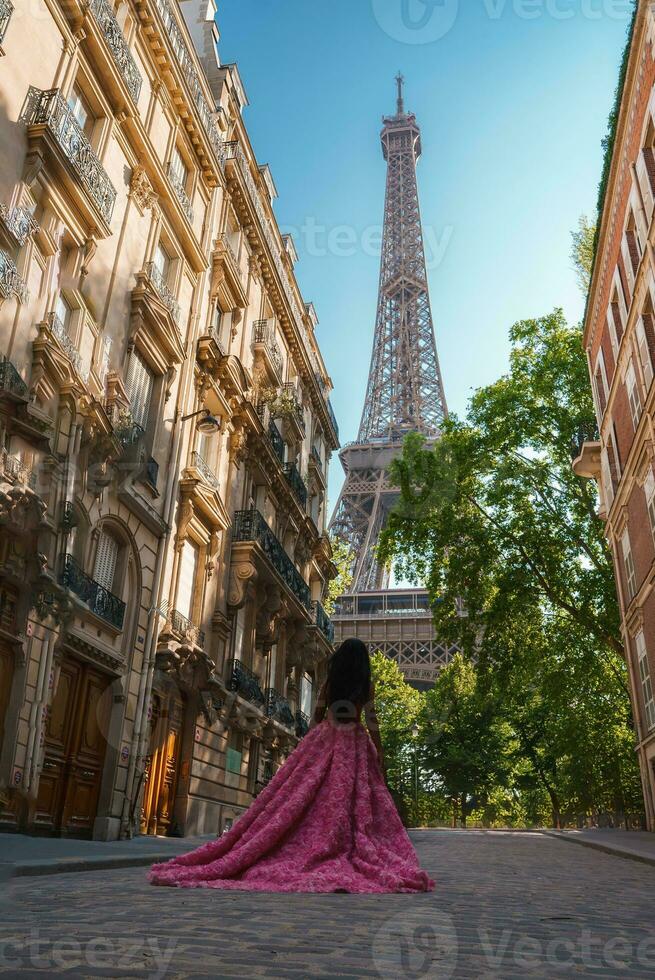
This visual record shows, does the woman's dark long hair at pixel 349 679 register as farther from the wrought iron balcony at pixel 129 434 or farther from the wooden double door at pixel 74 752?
the wrought iron balcony at pixel 129 434

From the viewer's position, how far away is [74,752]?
13.3m

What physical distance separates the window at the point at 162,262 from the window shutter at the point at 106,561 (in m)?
6.08

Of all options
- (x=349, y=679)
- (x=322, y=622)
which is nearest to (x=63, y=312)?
(x=349, y=679)

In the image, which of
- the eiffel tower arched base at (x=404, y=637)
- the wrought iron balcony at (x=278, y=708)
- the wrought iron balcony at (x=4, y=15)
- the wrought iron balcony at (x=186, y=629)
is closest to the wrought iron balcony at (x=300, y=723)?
the wrought iron balcony at (x=278, y=708)

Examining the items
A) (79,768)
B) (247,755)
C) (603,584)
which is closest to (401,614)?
(603,584)

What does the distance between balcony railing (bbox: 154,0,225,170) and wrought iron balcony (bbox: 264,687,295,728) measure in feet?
46.6

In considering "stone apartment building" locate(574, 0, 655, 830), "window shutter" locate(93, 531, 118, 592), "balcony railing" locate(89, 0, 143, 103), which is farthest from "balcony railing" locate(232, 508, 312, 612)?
"balcony railing" locate(89, 0, 143, 103)

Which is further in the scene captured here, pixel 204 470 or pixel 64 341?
pixel 204 470

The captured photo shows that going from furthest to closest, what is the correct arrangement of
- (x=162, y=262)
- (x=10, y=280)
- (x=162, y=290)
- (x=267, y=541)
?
(x=267, y=541)
(x=162, y=262)
(x=162, y=290)
(x=10, y=280)

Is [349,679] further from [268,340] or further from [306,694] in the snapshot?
Result: [306,694]

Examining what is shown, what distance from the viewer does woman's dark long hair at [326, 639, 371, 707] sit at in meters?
6.73

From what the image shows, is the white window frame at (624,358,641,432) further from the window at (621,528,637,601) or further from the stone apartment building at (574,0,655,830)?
the window at (621,528,637,601)

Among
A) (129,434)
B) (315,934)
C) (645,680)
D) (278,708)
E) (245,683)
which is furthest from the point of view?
(278,708)

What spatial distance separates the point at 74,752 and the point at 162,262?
10.7 meters
